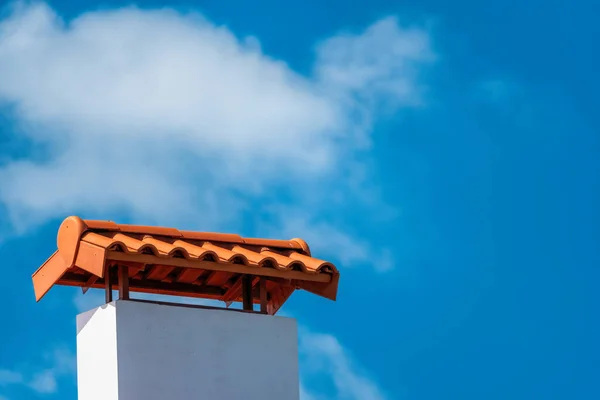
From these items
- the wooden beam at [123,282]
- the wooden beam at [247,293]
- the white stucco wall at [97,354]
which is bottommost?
the white stucco wall at [97,354]

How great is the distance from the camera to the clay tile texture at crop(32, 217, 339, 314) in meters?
12.1

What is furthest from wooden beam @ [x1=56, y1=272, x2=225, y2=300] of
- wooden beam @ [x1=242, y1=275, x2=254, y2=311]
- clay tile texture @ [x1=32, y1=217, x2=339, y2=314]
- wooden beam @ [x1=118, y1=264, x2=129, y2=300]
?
wooden beam @ [x1=242, y1=275, x2=254, y2=311]

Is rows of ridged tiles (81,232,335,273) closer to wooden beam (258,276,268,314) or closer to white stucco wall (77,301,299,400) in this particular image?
wooden beam (258,276,268,314)

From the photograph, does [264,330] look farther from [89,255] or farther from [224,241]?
[89,255]

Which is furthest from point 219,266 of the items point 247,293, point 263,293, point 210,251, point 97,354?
point 97,354

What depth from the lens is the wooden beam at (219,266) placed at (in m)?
12.0

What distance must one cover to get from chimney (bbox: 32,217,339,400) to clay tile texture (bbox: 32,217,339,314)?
0.04 feet

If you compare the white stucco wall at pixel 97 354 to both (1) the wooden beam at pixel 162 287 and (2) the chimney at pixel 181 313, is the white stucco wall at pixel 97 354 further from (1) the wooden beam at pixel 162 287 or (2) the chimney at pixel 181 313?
(1) the wooden beam at pixel 162 287

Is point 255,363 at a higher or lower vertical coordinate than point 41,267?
lower

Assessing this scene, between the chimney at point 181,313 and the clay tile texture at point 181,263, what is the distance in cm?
1

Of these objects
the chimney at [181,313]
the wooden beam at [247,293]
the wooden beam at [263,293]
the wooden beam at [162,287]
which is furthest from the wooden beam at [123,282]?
the wooden beam at [263,293]

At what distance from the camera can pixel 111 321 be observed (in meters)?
11.7

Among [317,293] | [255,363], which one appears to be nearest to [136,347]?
[255,363]

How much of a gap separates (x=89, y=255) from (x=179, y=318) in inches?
41.7
